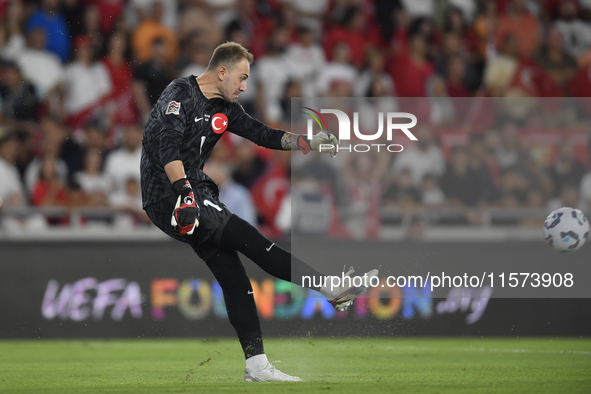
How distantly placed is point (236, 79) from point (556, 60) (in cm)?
968

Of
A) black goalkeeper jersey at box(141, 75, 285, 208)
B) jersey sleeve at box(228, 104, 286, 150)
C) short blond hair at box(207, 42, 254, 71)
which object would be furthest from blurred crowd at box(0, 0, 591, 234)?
short blond hair at box(207, 42, 254, 71)

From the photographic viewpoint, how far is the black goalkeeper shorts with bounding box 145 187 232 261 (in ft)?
19.6

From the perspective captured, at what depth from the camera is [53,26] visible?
12.4m

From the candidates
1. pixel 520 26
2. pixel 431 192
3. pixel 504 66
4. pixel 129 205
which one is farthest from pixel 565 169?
pixel 129 205

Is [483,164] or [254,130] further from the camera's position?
[483,164]

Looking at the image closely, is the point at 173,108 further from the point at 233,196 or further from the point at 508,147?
the point at 508,147

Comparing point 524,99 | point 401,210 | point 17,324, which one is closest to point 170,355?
point 17,324

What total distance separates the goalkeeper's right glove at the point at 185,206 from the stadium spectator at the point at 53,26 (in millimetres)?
7364

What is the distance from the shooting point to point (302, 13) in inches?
572

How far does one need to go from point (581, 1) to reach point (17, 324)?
1165 cm

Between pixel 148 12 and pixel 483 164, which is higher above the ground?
pixel 148 12

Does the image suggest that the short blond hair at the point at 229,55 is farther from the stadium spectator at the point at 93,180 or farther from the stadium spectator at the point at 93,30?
the stadium spectator at the point at 93,30

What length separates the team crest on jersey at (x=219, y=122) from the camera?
245 inches

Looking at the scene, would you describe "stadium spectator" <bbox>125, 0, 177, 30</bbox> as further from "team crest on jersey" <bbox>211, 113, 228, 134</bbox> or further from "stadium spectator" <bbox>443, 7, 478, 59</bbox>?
"team crest on jersey" <bbox>211, 113, 228, 134</bbox>
